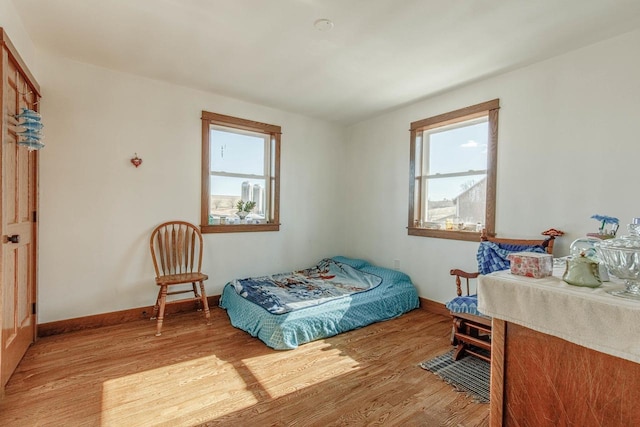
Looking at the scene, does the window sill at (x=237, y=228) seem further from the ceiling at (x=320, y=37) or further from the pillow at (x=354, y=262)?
the ceiling at (x=320, y=37)

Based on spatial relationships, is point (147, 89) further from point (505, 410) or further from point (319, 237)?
point (505, 410)

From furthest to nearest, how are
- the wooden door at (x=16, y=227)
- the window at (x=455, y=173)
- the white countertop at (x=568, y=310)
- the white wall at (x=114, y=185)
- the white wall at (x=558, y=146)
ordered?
the window at (x=455, y=173) < the white wall at (x=114, y=185) < the white wall at (x=558, y=146) < the wooden door at (x=16, y=227) < the white countertop at (x=568, y=310)

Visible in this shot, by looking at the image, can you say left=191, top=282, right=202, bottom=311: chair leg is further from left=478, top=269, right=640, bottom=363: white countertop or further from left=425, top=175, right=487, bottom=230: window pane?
left=478, top=269, right=640, bottom=363: white countertop

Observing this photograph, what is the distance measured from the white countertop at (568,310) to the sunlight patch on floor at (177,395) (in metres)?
1.55

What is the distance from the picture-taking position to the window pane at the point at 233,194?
12.2 ft

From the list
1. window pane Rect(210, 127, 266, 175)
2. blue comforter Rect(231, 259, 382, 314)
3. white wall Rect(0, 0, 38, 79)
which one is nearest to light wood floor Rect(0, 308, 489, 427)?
blue comforter Rect(231, 259, 382, 314)

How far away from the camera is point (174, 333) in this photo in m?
2.83

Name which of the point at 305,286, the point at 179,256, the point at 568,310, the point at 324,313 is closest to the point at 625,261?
the point at 568,310

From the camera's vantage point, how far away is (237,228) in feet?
12.3

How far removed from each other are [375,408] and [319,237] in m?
2.87

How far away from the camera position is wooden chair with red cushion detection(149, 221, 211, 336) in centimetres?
308

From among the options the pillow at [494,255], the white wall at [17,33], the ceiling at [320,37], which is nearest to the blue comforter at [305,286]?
the pillow at [494,255]

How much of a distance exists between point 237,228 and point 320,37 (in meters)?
2.32

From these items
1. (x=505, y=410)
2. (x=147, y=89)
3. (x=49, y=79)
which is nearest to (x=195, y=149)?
(x=147, y=89)
